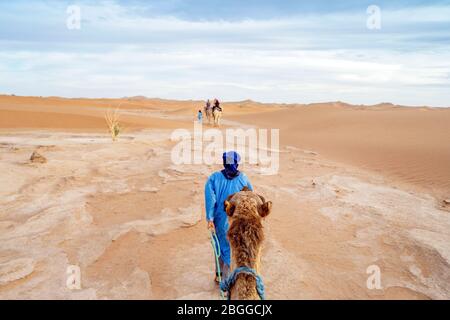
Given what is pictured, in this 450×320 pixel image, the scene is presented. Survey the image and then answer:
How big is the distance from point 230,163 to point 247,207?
4.87 ft

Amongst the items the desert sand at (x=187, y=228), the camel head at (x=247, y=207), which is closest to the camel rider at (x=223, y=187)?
the desert sand at (x=187, y=228)

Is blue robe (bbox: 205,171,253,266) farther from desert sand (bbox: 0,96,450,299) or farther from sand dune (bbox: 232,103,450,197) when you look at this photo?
sand dune (bbox: 232,103,450,197)

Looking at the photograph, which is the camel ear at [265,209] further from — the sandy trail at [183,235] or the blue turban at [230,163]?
the sandy trail at [183,235]

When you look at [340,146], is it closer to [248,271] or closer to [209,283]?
[209,283]

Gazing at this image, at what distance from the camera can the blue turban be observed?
3.91 metres

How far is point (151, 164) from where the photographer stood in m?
11.0

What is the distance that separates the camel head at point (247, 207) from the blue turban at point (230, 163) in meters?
1.29

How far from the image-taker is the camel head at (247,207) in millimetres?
2453

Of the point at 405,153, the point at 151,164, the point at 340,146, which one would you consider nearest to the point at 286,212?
the point at 151,164

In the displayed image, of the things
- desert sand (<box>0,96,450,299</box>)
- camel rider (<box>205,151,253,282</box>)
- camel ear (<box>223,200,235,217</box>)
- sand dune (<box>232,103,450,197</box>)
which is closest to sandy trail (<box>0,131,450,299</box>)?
desert sand (<box>0,96,450,299</box>)

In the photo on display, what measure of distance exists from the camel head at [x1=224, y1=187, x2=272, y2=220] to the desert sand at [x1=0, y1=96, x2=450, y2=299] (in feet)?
6.92

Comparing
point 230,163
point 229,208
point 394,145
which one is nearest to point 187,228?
point 230,163

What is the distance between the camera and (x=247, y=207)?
249 centimetres

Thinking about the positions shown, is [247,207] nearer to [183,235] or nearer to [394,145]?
[183,235]
